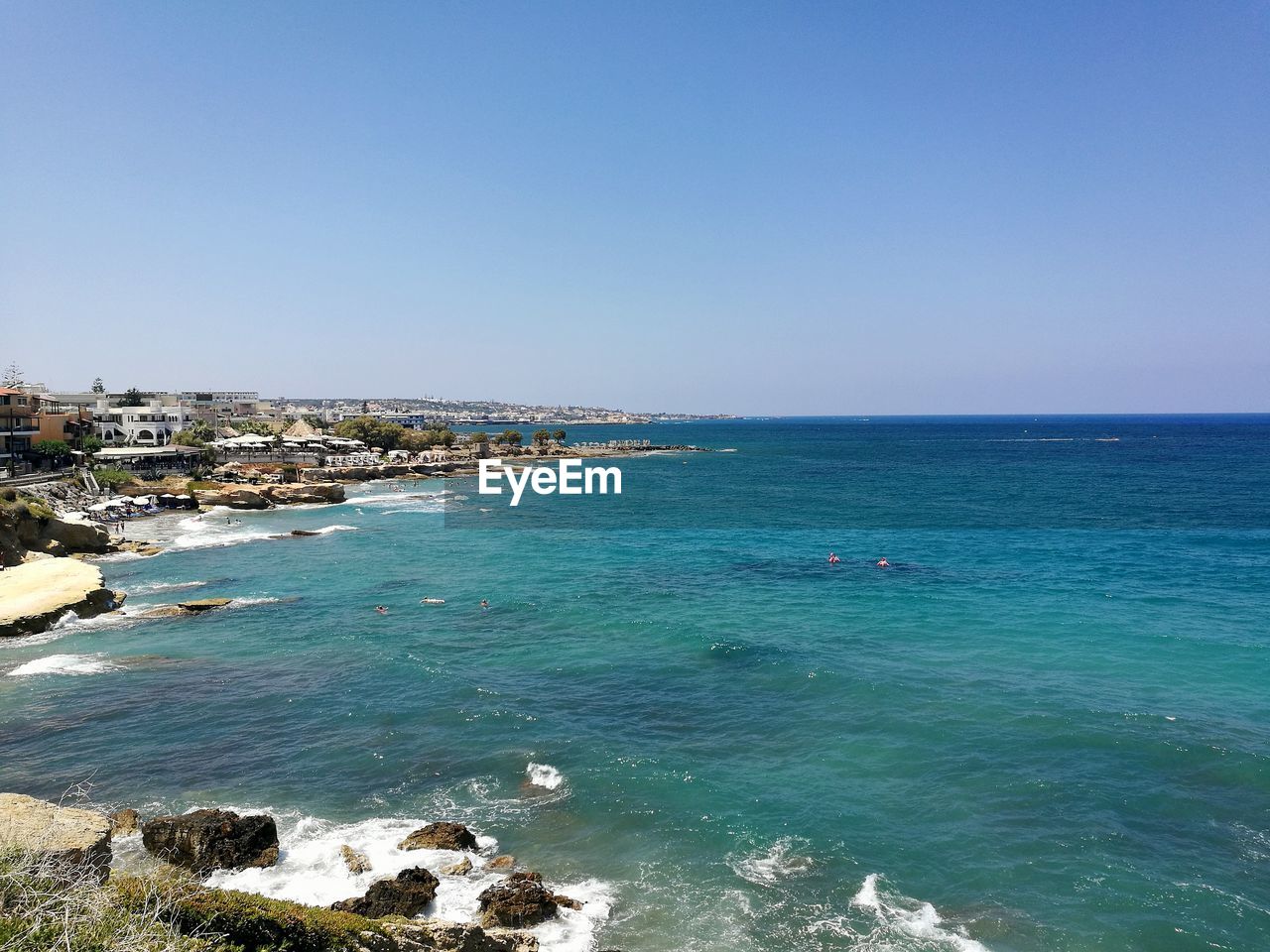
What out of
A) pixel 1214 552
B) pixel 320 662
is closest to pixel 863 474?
pixel 1214 552

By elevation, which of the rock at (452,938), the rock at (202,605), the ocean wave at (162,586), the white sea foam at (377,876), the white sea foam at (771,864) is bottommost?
the white sea foam at (377,876)

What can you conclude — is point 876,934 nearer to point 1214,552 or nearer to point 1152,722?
point 1152,722

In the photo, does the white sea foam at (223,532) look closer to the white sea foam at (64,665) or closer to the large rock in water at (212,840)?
the white sea foam at (64,665)

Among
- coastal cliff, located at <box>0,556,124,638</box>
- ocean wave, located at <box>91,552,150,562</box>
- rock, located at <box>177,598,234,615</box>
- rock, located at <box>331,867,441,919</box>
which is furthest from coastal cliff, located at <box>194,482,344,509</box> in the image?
rock, located at <box>331,867,441,919</box>

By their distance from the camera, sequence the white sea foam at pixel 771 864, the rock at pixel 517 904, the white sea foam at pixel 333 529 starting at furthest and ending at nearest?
the white sea foam at pixel 333 529
the white sea foam at pixel 771 864
the rock at pixel 517 904

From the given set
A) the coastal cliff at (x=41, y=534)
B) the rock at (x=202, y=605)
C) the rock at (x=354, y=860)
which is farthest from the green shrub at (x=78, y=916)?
the coastal cliff at (x=41, y=534)
